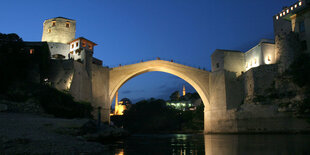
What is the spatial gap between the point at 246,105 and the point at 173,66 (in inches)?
388

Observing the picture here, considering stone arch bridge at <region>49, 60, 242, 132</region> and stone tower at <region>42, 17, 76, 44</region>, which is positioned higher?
stone tower at <region>42, 17, 76, 44</region>

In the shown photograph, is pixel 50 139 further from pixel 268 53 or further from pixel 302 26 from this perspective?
pixel 302 26

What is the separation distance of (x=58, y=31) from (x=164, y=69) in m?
14.5

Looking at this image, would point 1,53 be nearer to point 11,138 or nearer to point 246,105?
point 11,138

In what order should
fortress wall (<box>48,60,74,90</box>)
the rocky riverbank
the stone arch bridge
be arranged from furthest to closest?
the stone arch bridge < fortress wall (<box>48,60,74,90</box>) < the rocky riverbank

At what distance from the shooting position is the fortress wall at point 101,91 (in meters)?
24.8

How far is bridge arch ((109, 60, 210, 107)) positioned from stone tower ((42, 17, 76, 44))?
8.24 meters

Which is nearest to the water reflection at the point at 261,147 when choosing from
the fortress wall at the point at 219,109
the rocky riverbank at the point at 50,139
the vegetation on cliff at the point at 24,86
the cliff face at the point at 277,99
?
the rocky riverbank at the point at 50,139

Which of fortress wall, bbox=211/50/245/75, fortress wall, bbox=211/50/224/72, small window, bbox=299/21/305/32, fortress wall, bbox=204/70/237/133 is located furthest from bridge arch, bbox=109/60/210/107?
small window, bbox=299/21/305/32

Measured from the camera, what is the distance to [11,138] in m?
6.41

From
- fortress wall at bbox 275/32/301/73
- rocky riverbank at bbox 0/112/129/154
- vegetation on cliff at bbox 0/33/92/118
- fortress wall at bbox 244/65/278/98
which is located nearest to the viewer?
rocky riverbank at bbox 0/112/129/154

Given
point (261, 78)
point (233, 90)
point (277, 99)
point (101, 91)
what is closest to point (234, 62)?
point (233, 90)

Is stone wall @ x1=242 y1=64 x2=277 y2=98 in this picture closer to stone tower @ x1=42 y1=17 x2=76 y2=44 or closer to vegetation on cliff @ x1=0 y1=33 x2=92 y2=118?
vegetation on cliff @ x1=0 y1=33 x2=92 y2=118

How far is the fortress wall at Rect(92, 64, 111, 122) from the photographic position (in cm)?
2479
